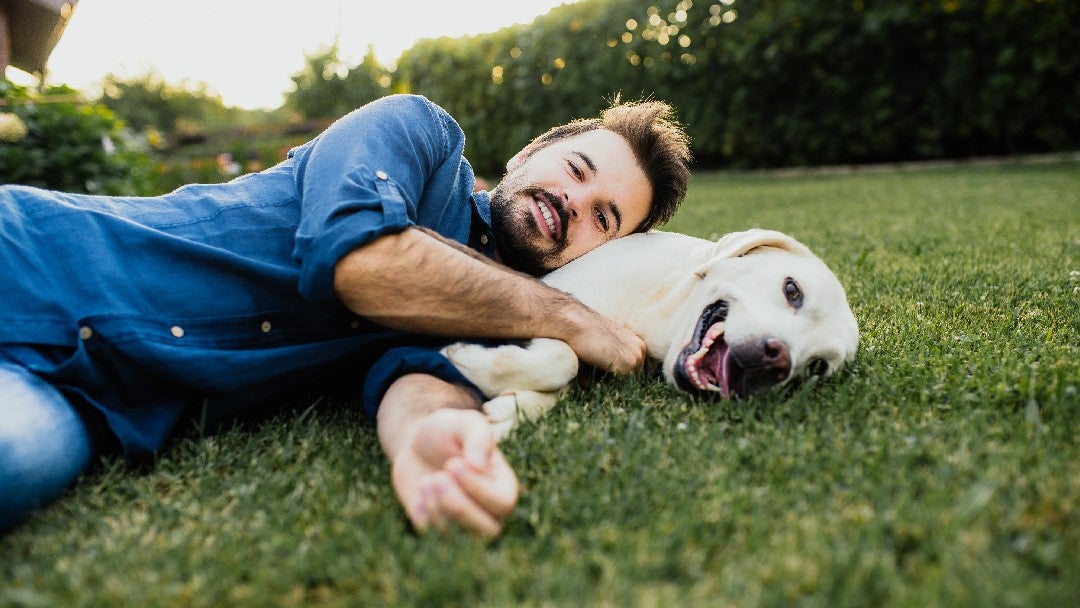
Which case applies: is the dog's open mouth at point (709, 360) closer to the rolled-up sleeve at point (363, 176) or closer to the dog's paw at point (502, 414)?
the dog's paw at point (502, 414)

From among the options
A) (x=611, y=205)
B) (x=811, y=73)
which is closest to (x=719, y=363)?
(x=611, y=205)

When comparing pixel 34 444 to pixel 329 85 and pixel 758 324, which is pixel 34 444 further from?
pixel 329 85

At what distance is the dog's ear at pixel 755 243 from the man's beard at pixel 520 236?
0.58 m

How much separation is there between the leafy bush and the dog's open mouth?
12.6ft

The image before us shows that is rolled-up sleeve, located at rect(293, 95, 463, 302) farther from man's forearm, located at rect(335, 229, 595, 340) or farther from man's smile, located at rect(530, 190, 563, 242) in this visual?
man's smile, located at rect(530, 190, 563, 242)

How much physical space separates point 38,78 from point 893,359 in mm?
6050

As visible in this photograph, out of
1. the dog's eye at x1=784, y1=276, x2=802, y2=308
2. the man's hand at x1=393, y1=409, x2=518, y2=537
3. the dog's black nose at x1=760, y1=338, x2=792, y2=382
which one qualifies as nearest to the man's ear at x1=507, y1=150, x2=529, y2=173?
the dog's eye at x1=784, y1=276, x2=802, y2=308

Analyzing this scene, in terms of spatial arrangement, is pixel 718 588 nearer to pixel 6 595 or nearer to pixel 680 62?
pixel 6 595

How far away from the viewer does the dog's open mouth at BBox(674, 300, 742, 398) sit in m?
2.22

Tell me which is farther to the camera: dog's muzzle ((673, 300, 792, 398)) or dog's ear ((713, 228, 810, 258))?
dog's ear ((713, 228, 810, 258))

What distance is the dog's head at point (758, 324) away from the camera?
2.19m

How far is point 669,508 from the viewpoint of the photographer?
153 centimetres

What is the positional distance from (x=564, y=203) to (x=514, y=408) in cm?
91

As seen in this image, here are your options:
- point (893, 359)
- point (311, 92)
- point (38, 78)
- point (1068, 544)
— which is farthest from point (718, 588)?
point (311, 92)
